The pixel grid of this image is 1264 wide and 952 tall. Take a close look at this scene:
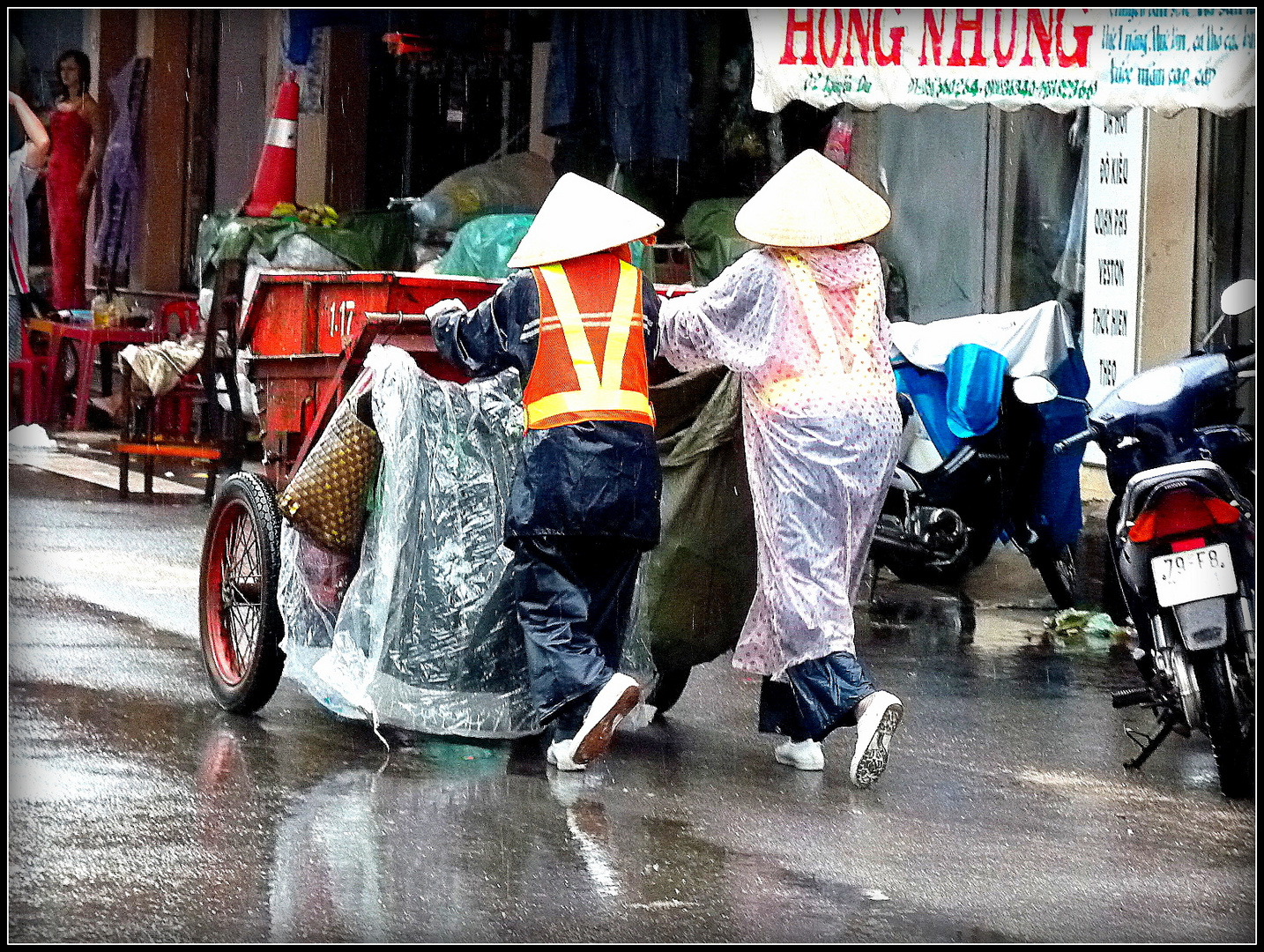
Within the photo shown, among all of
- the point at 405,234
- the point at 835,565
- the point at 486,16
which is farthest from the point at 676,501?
the point at 486,16

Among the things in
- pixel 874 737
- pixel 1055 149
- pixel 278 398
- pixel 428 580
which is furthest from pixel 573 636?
pixel 1055 149

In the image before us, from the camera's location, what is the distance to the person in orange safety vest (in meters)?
5.60

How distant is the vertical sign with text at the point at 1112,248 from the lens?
11.0 m

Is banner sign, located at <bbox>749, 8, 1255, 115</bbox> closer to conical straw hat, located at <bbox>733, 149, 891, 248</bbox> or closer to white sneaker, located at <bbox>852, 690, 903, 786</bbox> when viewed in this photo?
conical straw hat, located at <bbox>733, 149, 891, 248</bbox>

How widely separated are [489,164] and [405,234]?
859mm

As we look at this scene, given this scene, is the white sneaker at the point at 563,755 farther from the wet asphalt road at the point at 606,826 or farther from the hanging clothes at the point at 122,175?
the hanging clothes at the point at 122,175

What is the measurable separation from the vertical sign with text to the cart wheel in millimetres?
6036

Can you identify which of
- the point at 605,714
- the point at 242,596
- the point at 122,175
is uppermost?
the point at 122,175

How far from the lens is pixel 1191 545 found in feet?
18.3

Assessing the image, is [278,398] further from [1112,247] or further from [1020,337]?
[1112,247]

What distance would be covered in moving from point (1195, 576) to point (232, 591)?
10.3 feet

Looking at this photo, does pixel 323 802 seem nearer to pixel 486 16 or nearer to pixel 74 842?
pixel 74 842

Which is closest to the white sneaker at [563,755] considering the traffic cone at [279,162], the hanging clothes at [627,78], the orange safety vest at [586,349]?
the orange safety vest at [586,349]

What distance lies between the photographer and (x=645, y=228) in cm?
573
